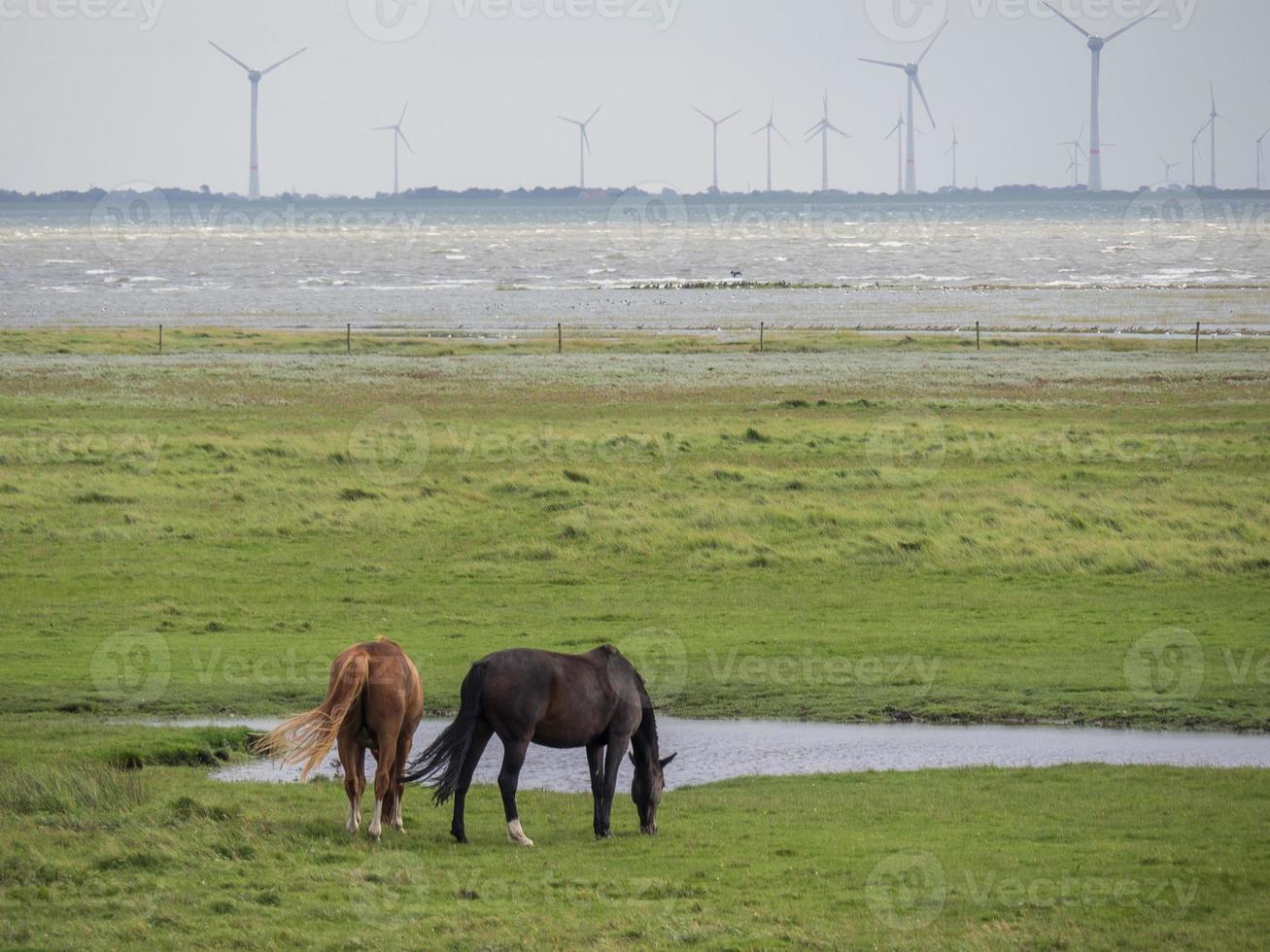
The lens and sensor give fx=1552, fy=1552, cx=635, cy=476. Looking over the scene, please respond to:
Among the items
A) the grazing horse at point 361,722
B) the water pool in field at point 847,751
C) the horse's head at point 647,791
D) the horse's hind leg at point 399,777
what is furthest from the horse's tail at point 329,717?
the water pool in field at point 847,751

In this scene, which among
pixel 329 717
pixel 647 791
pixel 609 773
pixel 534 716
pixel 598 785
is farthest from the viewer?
pixel 647 791

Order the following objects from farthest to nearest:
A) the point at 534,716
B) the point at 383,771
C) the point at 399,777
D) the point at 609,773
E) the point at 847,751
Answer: the point at 847,751, the point at 609,773, the point at 399,777, the point at 383,771, the point at 534,716

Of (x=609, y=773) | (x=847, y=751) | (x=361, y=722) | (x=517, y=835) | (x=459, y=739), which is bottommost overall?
(x=847, y=751)

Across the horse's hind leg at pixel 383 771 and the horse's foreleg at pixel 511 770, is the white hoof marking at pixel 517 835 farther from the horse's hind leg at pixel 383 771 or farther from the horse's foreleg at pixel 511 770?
the horse's hind leg at pixel 383 771

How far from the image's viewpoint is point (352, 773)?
12.9 m

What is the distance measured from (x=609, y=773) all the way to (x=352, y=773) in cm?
218

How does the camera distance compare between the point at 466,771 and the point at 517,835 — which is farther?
the point at 517,835

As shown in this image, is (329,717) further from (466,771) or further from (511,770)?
(511,770)

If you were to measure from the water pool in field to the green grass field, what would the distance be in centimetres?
60

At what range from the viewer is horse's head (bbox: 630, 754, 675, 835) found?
13.7m

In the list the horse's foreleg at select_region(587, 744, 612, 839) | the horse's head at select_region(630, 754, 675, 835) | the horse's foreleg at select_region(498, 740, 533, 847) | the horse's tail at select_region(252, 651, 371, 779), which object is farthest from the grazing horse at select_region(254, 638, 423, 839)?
the horse's head at select_region(630, 754, 675, 835)

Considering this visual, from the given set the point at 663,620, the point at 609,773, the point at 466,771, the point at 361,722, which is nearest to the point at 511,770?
the point at 466,771

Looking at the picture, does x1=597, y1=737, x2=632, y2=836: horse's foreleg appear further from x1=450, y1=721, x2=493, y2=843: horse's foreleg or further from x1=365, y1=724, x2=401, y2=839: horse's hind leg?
x1=365, y1=724, x2=401, y2=839: horse's hind leg

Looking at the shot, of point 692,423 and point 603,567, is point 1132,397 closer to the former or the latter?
point 692,423
